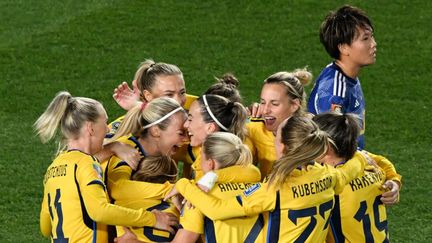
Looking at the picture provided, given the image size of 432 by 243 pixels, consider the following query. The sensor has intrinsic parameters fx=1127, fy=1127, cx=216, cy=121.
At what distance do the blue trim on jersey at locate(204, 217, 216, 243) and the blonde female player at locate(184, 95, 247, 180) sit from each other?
60 cm

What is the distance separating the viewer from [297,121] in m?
6.16

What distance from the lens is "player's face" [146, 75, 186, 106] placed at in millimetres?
7629

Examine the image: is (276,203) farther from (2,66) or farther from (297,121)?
(2,66)

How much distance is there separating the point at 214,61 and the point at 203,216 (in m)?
7.53

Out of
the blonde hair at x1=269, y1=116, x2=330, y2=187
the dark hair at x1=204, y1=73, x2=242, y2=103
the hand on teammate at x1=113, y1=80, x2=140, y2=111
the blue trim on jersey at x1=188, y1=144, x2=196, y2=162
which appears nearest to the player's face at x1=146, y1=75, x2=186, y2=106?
the hand on teammate at x1=113, y1=80, x2=140, y2=111

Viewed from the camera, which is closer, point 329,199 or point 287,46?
point 329,199

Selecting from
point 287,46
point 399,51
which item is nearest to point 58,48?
point 287,46

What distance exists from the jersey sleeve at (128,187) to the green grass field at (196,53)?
4.30 metres

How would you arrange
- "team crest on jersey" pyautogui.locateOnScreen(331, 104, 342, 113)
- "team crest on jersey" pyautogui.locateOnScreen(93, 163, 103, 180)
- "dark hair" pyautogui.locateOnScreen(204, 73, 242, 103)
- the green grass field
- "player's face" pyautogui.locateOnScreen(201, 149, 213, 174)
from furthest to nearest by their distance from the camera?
the green grass field → "team crest on jersey" pyautogui.locateOnScreen(331, 104, 342, 113) → "dark hair" pyautogui.locateOnScreen(204, 73, 242, 103) → "team crest on jersey" pyautogui.locateOnScreen(93, 163, 103, 180) → "player's face" pyautogui.locateOnScreen(201, 149, 213, 174)

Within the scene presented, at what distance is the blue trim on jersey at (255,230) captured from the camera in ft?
20.3

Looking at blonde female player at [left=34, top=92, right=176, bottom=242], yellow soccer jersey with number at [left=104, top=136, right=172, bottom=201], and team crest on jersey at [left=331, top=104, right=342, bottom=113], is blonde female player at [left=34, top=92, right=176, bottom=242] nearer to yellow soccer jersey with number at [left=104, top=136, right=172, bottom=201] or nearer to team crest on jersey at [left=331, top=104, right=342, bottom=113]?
yellow soccer jersey with number at [left=104, top=136, right=172, bottom=201]

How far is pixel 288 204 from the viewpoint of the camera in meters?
6.08

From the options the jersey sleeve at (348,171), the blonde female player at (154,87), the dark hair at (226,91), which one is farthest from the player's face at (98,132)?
the jersey sleeve at (348,171)

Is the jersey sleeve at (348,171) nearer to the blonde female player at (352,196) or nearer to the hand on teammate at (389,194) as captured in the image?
the blonde female player at (352,196)
